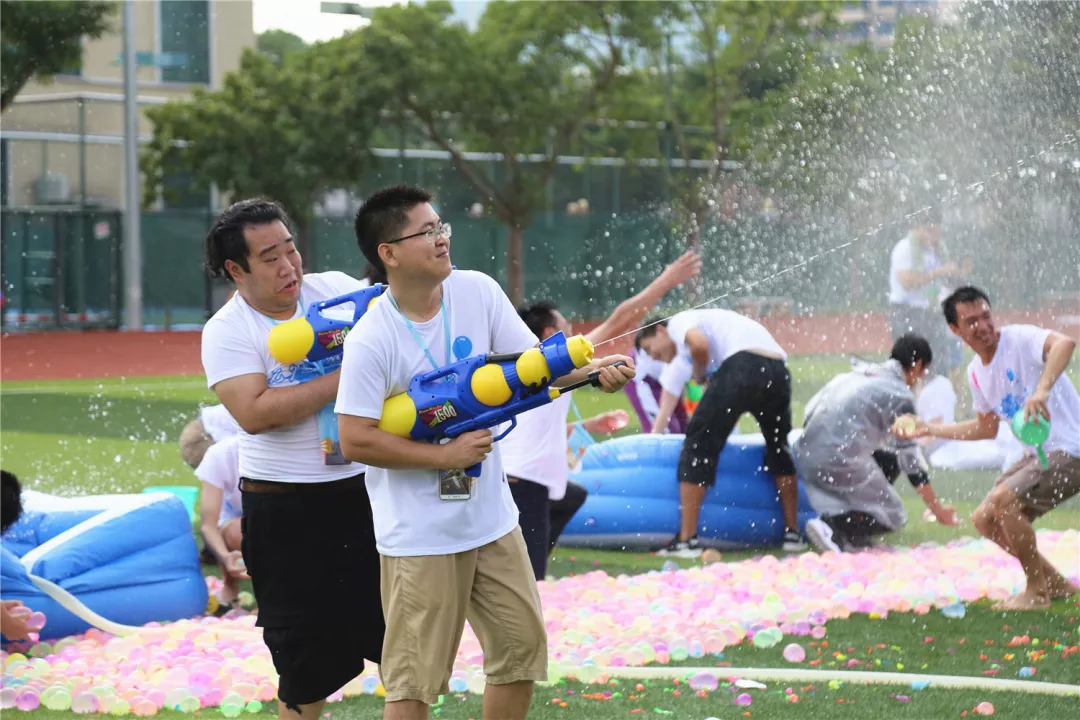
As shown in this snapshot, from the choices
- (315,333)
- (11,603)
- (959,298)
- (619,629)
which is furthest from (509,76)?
(315,333)

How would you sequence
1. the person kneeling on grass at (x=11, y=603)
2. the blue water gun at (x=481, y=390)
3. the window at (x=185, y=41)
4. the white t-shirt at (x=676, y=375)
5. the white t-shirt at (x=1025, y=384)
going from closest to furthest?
the blue water gun at (x=481, y=390)
the person kneeling on grass at (x=11, y=603)
the white t-shirt at (x=1025, y=384)
the white t-shirt at (x=676, y=375)
the window at (x=185, y=41)

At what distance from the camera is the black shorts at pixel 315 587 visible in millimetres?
3295

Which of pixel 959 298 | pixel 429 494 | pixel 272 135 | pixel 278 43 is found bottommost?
pixel 429 494

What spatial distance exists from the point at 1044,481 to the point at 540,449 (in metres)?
1.89

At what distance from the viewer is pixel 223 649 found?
4.67 metres

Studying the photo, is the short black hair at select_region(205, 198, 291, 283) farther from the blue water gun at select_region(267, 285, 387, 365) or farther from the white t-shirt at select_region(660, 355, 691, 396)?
the white t-shirt at select_region(660, 355, 691, 396)

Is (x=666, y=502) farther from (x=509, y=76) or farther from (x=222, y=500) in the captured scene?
(x=509, y=76)

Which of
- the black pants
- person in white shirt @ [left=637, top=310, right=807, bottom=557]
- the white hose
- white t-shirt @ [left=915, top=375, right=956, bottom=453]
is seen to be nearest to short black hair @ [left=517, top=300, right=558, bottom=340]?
the black pants

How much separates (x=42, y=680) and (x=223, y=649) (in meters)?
0.61

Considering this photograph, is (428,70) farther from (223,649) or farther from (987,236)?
(223,649)

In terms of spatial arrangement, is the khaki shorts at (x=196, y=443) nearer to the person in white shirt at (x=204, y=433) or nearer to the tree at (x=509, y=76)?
the person in white shirt at (x=204, y=433)

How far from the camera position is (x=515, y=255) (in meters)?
20.9

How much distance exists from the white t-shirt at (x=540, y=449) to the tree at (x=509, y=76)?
14.8 metres

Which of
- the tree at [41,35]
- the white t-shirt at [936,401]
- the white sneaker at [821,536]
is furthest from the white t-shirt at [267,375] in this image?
the tree at [41,35]
